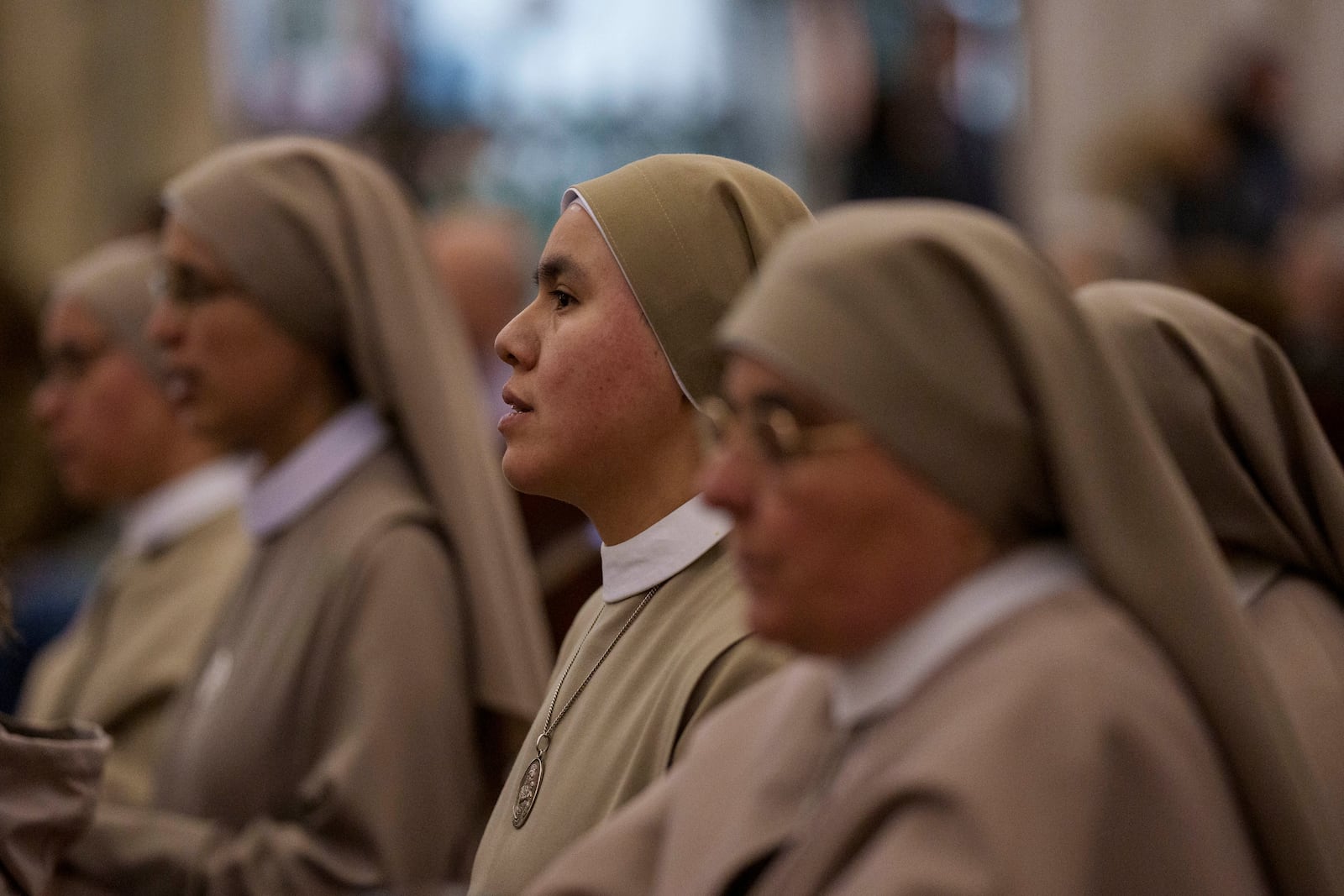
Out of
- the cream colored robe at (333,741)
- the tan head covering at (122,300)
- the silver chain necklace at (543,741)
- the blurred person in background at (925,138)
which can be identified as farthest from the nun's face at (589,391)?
the blurred person in background at (925,138)

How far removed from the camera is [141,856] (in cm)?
325

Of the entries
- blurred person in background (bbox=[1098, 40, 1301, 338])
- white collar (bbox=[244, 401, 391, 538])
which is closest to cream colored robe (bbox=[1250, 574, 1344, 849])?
white collar (bbox=[244, 401, 391, 538])

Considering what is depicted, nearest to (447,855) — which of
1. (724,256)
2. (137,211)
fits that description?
(724,256)

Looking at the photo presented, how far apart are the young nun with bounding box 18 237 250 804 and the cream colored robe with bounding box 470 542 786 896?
6.73 feet

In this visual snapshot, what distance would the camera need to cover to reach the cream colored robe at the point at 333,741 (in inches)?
129

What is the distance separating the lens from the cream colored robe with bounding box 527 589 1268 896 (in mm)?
1586

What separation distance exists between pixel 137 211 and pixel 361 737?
5.52 m

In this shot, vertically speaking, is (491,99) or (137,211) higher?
(137,211)

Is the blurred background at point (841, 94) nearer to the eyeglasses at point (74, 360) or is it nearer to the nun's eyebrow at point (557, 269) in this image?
the eyeglasses at point (74, 360)

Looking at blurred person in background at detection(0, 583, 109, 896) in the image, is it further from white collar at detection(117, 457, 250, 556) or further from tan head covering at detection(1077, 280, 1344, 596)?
white collar at detection(117, 457, 250, 556)

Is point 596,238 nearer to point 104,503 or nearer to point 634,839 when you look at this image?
point 634,839

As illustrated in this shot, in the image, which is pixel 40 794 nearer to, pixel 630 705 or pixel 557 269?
pixel 630 705

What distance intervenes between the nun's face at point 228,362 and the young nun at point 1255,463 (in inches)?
72.4

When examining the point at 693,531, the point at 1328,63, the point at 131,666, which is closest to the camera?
the point at 693,531
